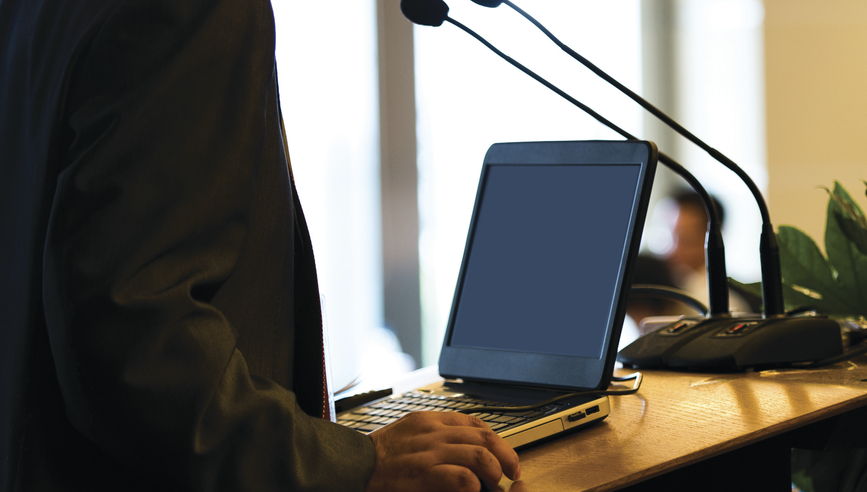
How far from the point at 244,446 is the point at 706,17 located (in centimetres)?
474

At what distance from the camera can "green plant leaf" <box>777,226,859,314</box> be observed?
126cm

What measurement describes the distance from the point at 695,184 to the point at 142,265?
82cm

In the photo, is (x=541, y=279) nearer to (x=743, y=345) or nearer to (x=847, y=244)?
(x=743, y=345)

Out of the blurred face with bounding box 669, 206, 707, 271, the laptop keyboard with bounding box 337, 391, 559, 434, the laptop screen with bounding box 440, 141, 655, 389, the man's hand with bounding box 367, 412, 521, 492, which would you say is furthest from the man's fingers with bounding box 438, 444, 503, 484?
the blurred face with bounding box 669, 206, 707, 271

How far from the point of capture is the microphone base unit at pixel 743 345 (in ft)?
3.44

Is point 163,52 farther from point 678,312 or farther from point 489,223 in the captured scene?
point 678,312

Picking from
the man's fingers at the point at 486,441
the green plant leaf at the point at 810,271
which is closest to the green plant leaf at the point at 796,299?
the green plant leaf at the point at 810,271

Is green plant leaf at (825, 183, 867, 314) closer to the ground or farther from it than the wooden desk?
farther from it

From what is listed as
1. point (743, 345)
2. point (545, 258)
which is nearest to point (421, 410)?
point (545, 258)

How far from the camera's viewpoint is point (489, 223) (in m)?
1.05

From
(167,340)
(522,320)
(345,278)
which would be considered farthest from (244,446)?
(345,278)

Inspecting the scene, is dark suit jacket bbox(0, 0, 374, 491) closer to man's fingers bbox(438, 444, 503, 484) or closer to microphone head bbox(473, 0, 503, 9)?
man's fingers bbox(438, 444, 503, 484)

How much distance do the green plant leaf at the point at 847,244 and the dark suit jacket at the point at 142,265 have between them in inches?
37.2

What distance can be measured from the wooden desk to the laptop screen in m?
0.10
